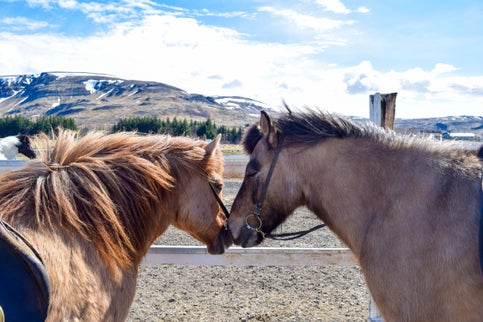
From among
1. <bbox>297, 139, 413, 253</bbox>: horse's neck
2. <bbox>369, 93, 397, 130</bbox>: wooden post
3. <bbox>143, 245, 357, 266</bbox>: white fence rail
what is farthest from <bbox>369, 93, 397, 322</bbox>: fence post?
<bbox>297, 139, 413, 253</bbox>: horse's neck

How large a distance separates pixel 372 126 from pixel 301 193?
0.67 metres

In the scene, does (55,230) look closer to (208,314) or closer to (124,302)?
(124,302)

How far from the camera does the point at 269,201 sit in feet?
9.38

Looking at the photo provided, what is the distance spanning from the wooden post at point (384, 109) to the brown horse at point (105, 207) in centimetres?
160

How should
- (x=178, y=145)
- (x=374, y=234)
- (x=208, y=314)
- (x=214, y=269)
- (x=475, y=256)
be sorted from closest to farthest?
(x=475, y=256) < (x=374, y=234) < (x=178, y=145) < (x=208, y=314) < (x=214, y=269)

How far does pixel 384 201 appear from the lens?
8.46ft

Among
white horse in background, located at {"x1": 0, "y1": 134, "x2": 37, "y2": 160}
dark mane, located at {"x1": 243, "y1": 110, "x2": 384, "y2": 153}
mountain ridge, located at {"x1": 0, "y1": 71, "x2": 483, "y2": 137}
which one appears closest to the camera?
dark mane, located at {"x1": 243, "y1": 110, "x2": 384, "y2": 153}

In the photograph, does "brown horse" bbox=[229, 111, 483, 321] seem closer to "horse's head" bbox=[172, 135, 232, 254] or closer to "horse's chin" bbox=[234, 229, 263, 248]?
"horse's chin" bbox=[234, 229, 263, 248]

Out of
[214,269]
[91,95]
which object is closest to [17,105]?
[91,95]

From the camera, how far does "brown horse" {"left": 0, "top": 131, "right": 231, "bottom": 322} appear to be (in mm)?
2238

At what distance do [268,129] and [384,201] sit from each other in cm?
88

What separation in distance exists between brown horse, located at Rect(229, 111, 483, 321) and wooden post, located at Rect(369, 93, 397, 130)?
108 centimetres

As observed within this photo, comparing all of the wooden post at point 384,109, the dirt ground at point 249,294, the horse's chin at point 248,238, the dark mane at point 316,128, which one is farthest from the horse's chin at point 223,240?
the dirt ground at point 249,294

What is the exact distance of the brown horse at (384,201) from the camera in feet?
7.67
